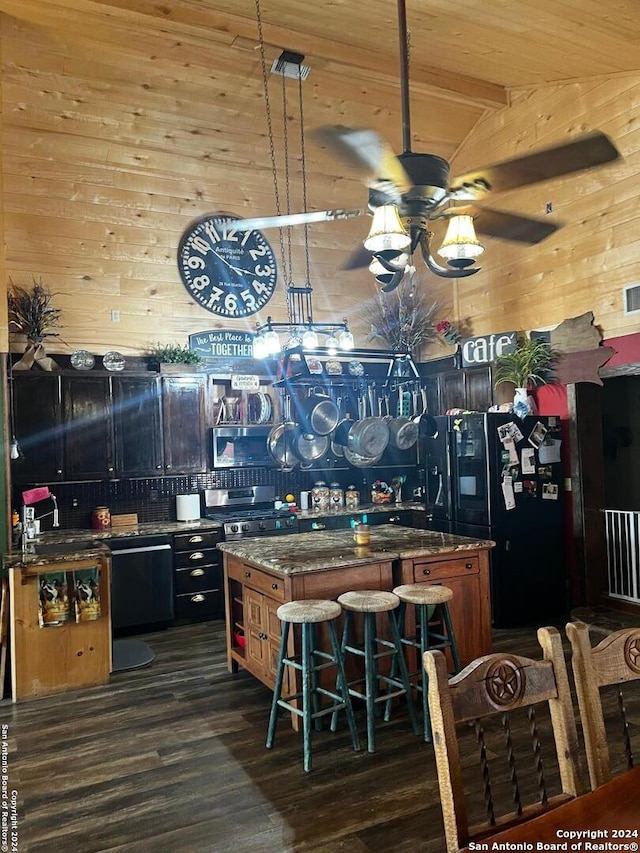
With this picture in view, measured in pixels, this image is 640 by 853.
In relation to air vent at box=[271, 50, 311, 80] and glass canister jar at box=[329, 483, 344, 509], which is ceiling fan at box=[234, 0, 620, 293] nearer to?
air vent at box=[271, 50, 311, 80]

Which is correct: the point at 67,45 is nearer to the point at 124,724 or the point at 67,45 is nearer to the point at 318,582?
the point at 318,582

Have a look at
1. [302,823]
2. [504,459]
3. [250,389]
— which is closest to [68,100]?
[250,389]

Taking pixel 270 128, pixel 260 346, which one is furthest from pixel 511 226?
pixel 270 128

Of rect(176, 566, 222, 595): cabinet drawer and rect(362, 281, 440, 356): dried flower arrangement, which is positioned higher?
rect(362, 281, 440, 356): dried flower arrangement

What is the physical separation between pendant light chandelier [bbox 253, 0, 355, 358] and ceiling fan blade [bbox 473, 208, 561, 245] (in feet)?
4.65

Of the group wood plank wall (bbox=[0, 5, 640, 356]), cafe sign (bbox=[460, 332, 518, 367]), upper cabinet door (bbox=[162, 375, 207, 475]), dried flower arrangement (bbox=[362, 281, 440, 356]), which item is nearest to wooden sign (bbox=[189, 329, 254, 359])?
wood plank wall (bbox=[0, 5, 640, 356])

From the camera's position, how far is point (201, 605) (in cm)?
549

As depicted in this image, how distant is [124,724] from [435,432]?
11.5 ft

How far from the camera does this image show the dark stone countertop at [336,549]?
348 centimetres

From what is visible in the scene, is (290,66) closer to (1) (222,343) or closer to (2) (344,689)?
(1) (222,343)

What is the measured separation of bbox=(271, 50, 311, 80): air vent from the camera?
16.4 ft

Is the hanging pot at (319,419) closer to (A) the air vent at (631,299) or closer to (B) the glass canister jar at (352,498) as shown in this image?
(B) the glass canister jar at (352,498)

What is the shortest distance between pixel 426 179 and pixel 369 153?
0.28m

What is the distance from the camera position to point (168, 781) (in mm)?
2900
